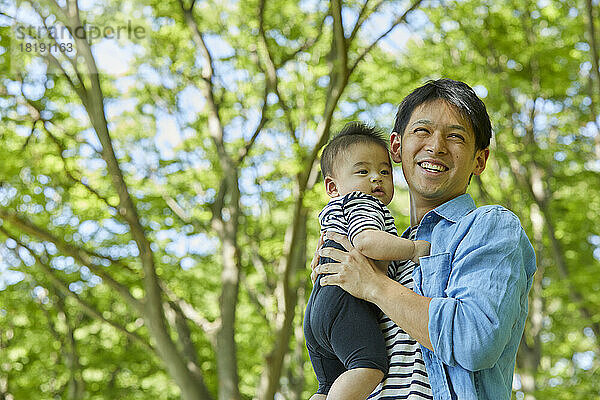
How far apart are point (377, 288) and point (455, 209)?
0.34m

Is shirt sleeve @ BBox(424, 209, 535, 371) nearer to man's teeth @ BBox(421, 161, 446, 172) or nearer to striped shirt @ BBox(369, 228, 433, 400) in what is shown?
striped shirt @ BBox(369, 228, 433, 400)

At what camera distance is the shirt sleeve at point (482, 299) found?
60.9 inches

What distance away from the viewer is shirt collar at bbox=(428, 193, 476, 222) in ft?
6.11

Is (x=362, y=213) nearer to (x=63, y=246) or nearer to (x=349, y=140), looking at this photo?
(x=349, y=140)

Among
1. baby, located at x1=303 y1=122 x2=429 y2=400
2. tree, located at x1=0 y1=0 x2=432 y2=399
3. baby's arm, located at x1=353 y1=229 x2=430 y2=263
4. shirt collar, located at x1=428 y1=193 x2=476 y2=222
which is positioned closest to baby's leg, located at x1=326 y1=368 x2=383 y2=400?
baby, located at x1=303 y1=122 x2=429 y2=400

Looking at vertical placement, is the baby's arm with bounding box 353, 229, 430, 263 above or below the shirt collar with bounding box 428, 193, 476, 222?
below

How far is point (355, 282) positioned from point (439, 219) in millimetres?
322

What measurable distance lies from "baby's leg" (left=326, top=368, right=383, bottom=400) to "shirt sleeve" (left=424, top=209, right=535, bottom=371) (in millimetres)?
221

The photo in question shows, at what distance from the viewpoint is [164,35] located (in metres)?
8.52

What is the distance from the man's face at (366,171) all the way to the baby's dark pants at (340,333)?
22 cm

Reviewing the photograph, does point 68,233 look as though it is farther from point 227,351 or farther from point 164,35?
point 227,351

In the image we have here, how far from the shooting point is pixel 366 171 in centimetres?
215

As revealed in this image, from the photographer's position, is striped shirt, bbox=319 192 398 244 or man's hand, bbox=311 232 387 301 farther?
striped shirt, bbox=319 192 398 244

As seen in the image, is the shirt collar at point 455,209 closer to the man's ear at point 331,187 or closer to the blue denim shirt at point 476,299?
the blue denim shirt at point 476,299
